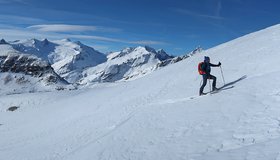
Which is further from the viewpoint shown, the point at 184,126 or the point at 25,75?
the point at 25,75

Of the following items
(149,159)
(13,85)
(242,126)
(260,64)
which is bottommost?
(13,85)

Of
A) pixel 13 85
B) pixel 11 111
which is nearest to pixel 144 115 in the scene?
pixel 11 111

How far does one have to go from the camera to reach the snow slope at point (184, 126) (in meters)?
14.0

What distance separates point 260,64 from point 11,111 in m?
48.5

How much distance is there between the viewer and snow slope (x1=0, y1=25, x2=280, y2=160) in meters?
14.0

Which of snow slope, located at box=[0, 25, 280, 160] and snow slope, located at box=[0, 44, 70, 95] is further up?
snow slope, located at box=[0, 25, 280, 160]

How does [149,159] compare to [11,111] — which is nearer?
[149,159]

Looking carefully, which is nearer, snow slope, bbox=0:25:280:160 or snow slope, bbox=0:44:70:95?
snow slope, bbox=0:25:280:160

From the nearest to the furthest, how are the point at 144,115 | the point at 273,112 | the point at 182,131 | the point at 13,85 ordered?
the point at 273,112, the point at 182,131, the point at 144,115, the point at 13,85

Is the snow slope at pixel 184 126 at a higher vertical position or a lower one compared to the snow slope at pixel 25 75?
higher

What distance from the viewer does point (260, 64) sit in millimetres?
26828

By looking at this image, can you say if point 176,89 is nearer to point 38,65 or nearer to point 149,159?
point 149,159

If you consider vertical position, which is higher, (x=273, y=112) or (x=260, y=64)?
(x=260, y=64)

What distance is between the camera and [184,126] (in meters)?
17.9
